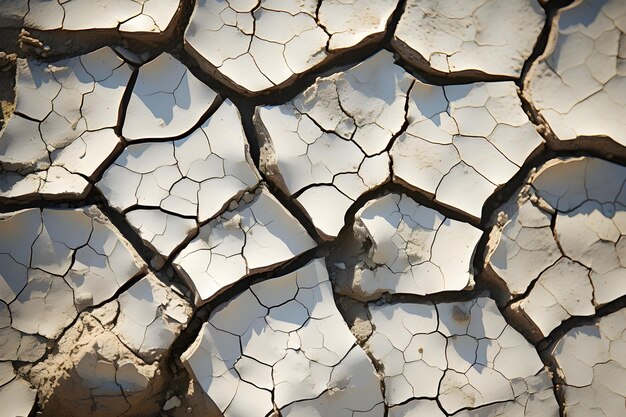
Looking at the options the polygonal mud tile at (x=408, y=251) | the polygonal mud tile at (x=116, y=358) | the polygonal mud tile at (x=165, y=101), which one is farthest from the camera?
the polygonal mud tile at (x=165, y=101)

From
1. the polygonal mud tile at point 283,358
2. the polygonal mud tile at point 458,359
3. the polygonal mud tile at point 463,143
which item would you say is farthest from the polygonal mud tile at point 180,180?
the polygonal mud tile at point 458,359

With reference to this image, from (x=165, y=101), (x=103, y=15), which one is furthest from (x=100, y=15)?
(x=165, y=101)

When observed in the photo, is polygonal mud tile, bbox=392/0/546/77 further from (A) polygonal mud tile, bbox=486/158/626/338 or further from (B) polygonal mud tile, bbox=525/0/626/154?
(A) polygonal mud tile, bbox=486/158/626/338

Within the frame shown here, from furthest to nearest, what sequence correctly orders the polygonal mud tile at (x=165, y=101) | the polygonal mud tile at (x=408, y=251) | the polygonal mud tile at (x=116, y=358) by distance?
the polygonal mud tile at (x=165, y=101)
the polygonal mud tile at (x=408, y=251)
the polygonal mud tile at (x=116, y=358)

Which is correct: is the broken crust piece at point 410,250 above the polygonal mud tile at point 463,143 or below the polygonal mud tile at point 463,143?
below

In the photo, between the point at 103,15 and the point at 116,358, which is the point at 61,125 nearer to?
the point at 103,15

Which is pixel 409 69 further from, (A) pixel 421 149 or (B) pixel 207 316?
(B) pixel 207 316

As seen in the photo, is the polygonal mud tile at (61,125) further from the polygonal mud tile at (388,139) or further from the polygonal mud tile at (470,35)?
the polygonal mud tile at (470,35)
